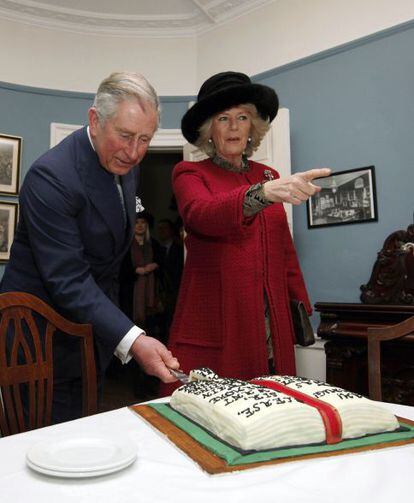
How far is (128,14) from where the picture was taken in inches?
169

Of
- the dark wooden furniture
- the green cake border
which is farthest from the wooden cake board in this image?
the dark wooden furniture

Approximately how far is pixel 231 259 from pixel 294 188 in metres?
0.41

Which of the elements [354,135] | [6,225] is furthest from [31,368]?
[6,225]

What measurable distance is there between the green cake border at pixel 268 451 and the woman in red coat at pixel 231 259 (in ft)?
2.13

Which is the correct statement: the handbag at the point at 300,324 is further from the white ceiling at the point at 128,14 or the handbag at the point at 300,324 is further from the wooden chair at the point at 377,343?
the white ceiling at the point at 128,14

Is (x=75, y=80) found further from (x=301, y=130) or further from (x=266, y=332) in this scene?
(x=266, y=332)

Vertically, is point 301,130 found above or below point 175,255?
above

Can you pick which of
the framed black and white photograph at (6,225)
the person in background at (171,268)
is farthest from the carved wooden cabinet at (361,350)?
the framed black and white photograph at (6,225)

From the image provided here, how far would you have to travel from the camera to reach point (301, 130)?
346 cm

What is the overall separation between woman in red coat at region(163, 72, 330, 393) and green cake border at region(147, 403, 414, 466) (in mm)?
649

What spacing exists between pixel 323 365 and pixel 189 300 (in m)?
1.80

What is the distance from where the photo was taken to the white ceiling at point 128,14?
4.09 metres

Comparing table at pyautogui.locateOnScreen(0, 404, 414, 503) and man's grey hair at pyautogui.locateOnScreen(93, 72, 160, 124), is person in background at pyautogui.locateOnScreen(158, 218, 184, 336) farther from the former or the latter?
table at pyautogui.locateOnScreen(0, 404, 414, 503)

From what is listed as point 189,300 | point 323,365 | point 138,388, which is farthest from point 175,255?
point 189,300
